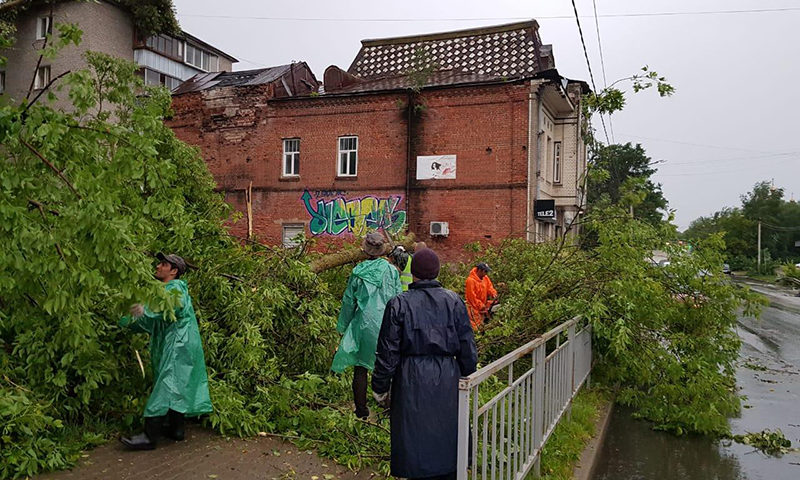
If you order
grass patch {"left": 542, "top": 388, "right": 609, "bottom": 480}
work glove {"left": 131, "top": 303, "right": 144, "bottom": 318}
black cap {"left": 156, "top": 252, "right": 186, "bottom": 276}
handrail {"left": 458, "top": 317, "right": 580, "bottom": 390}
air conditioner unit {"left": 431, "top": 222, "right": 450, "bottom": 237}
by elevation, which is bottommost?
grass patch {"left": 542, "top": 388, "right": 609, "bottom": 480}

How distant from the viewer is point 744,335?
15.5 meters

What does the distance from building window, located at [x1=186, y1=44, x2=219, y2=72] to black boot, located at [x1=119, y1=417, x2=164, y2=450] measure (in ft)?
109

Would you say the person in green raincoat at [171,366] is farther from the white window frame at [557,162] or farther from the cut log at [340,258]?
the white window frame at [557,162]

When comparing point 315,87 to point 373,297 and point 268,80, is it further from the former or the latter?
point 373,297

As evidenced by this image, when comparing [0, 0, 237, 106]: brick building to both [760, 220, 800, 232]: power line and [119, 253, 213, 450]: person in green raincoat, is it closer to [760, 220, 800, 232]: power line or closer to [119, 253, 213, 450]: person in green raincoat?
[119, 253, 213, 450]: person in green raincoat

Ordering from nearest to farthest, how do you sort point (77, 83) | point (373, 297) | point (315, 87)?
point (77, 83) < point (373, 297) < point (315, 87)

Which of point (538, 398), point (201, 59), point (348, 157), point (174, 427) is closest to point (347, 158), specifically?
point (348, 157)

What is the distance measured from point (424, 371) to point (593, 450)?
3159mm

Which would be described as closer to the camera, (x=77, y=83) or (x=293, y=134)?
(x=77, y=83)

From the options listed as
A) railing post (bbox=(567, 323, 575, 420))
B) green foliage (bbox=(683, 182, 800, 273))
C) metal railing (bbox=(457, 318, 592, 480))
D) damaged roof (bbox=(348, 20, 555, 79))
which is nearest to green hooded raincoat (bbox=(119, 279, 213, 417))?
metal railing (bbox=(457, 318, 592, 480))

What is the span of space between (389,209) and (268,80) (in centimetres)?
718

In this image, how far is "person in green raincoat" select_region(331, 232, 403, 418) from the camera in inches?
207

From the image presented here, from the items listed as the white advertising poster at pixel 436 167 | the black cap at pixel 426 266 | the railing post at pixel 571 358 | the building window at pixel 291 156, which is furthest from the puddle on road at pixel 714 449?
the building window at pixel 291 156

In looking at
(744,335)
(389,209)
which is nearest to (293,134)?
(389,209)
